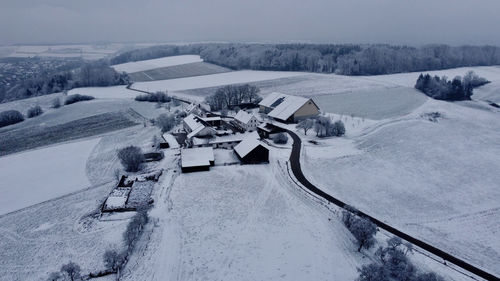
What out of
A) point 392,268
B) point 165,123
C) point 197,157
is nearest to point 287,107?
point 165,123

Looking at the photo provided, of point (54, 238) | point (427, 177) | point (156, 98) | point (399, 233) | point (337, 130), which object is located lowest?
point (54, 238)

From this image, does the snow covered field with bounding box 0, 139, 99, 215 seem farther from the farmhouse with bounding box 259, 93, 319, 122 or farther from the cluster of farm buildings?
the farmhouse with bounding box 259, 93, 319, 122

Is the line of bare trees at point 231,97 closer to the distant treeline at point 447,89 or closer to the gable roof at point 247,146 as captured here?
the gable roof at point 247,146

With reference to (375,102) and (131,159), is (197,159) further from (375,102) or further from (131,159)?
(375,102)

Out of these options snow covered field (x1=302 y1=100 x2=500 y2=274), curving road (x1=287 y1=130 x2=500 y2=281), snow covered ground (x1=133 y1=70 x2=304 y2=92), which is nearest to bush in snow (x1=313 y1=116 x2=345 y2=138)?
snow covered field (x1=302 y1=100 x2=500 y2=274)

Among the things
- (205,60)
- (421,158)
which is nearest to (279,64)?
(205,60)

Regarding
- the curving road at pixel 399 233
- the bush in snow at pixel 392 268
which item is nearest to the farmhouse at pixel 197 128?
the curving road at pixel 399 233
